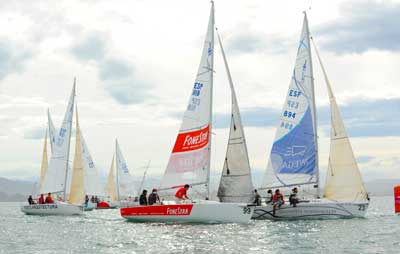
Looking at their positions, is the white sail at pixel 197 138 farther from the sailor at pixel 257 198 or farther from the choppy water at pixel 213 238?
the sailor at pixel 257 198

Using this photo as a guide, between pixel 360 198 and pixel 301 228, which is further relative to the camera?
pixel 360 198

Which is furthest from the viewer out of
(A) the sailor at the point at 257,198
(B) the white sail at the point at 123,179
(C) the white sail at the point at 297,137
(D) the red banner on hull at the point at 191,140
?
(B) the white sail at the point at 123,179

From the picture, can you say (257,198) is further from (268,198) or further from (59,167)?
(59,167)

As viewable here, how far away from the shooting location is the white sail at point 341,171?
3488 centimetres

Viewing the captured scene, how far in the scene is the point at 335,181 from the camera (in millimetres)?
35312

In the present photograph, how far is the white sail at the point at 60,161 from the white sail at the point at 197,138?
1735 centimetres

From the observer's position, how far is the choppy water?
75.3 feet

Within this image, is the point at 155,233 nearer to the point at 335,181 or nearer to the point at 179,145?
the point at 179,145

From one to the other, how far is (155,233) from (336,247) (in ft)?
26.7

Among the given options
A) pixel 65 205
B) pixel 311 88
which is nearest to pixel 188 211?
pixel 311 88

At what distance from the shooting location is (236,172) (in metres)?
32.9

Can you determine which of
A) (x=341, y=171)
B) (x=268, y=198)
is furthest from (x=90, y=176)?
(x=341, y=171)

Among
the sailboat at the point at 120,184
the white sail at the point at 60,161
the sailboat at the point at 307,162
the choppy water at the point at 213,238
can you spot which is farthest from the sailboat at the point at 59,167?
the sailboat at the point at 120,184

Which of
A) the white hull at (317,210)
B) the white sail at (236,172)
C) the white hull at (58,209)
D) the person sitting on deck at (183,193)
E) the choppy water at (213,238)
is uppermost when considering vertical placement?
the white sail at (236,172)
